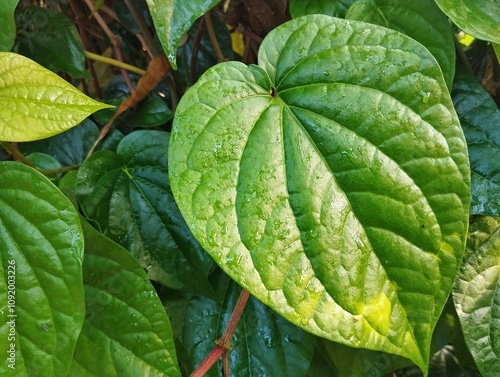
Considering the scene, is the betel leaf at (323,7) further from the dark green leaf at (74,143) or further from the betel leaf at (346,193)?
the dark green leaf at (74,143)

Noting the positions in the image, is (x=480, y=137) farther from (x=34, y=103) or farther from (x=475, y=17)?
(x=34, y=103)

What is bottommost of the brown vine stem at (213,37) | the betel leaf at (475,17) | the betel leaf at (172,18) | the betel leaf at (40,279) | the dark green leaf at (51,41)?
the betel leaf at (40,279)

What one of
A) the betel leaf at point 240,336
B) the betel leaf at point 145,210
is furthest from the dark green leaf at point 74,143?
the betel leaf at point 240,336

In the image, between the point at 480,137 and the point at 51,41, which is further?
the point at 51,41

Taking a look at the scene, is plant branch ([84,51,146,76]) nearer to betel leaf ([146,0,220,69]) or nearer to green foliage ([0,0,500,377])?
A: green foliage ([0,0,500,377])

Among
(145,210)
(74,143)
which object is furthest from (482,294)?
(74,143)

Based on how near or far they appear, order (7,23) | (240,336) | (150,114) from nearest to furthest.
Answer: (7,23) < (240,336) < (150,114)

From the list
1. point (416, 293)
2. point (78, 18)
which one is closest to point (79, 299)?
point (416, 293)
